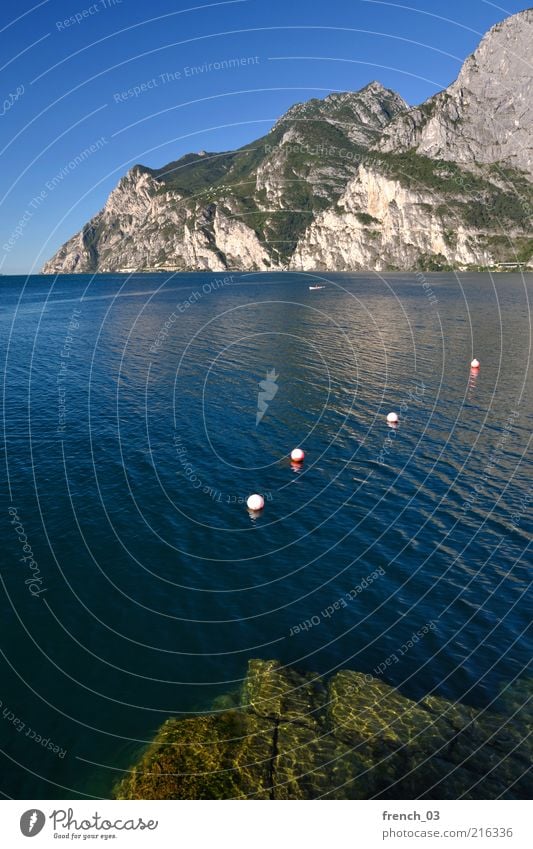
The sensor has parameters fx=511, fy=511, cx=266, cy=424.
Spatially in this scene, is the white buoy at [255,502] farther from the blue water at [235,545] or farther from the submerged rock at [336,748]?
the submerged rock at [336,748]

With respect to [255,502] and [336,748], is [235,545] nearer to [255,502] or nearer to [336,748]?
[255,502]

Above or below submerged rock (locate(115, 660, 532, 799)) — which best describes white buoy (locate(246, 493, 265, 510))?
above

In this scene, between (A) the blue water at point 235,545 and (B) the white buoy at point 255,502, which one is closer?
(A) the blue water at point 235,545

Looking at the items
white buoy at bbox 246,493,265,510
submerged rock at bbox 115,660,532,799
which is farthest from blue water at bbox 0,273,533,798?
submerged rock at bbox 115,660,532,799

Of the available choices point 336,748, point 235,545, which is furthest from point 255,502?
point 336,748

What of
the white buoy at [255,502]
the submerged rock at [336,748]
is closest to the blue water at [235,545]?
the white buoy at [255,502]

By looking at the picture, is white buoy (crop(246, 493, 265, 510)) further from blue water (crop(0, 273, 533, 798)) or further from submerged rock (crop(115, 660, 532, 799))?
submerged rock (crop(115, 660, 532, 799))
